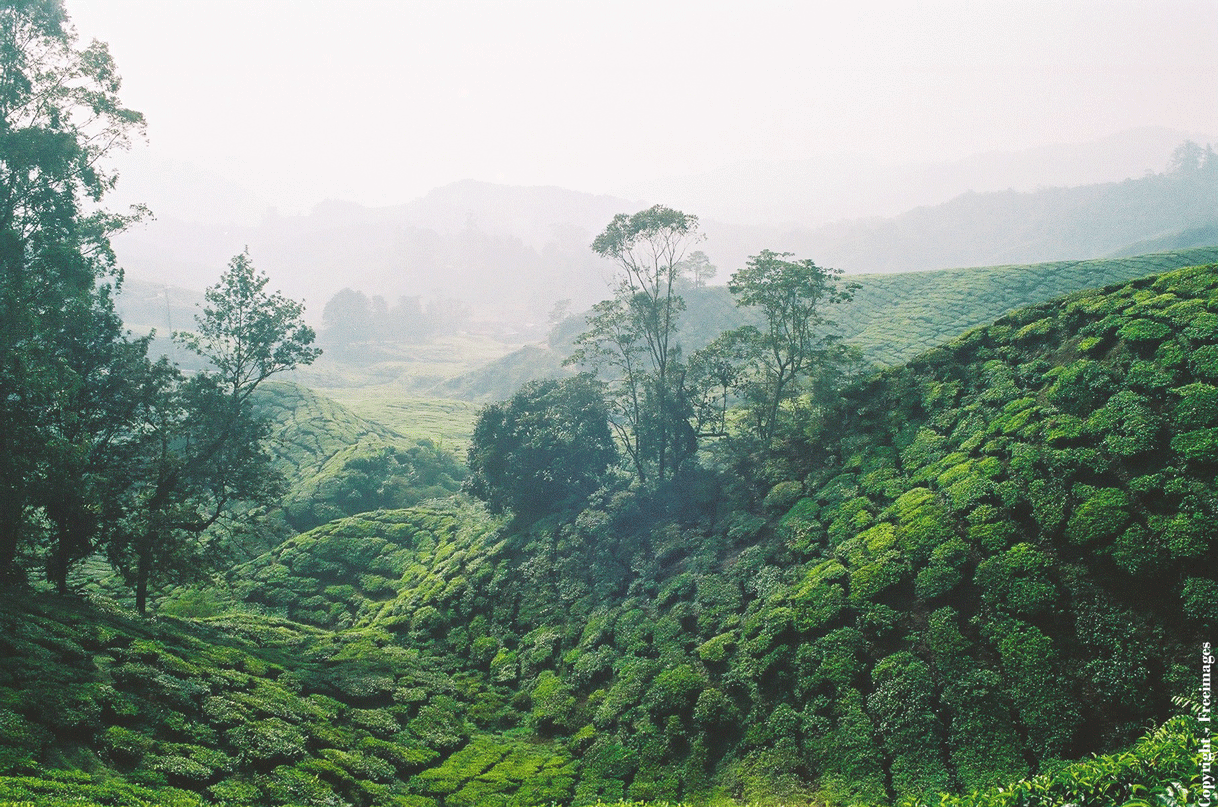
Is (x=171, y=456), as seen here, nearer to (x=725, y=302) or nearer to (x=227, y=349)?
(x=227, y=349)

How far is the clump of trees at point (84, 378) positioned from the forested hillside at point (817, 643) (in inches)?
137

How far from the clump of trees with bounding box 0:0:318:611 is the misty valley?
0.40 ft

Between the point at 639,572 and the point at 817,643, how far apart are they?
9.52m

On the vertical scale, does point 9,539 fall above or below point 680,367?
below

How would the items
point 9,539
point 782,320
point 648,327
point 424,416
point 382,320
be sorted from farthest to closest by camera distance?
1. point 382,320
2. point 424,416
3. point 648,327
4. point 782,320
5. point 9,539

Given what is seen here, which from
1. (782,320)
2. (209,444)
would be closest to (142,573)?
(209,444)

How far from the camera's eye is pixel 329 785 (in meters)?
14.6

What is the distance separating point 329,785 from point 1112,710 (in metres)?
17.3

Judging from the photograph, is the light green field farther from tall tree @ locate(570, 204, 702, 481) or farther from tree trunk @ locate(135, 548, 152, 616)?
tree trunk @ locate(135, 548, 152, 616)

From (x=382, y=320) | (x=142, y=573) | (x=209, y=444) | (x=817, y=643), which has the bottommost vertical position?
(x=817, y=643)

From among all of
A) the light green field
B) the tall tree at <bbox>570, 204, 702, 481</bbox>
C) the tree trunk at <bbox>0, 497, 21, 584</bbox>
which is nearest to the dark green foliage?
the tall tree at <bbox>570, 204, 702, 481</bbox>

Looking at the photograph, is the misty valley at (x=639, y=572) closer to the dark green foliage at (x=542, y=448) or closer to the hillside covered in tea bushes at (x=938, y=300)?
the dark green foliage at (x=542, y=448)

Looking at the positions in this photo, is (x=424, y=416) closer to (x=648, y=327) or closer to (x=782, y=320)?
(x=648, y=327)

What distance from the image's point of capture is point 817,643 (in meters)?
17.0
